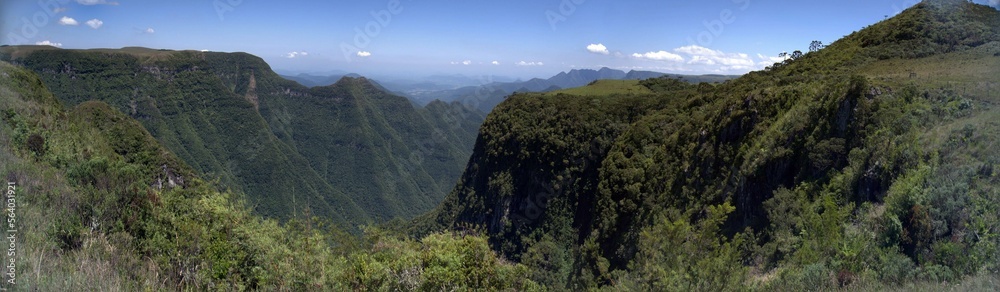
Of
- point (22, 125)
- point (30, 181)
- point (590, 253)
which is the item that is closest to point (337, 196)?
point (590, 253)

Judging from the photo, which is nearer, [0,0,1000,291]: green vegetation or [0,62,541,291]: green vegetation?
[0,62,541,291]: green vegetation

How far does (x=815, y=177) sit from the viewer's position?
16953 millimetres

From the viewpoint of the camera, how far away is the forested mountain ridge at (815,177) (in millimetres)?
8414

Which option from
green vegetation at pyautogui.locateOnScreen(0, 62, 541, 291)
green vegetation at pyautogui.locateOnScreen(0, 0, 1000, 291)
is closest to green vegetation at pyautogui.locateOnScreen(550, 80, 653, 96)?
green vegetation at pyautogui.locateOnScreen(0, 0, 1000, 291)

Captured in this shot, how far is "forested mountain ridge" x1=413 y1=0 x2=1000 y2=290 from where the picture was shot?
841cm

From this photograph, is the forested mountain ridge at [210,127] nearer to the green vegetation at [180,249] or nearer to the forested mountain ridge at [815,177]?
the forested mountain ridge at [815,177]

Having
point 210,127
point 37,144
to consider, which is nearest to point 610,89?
point 37,144

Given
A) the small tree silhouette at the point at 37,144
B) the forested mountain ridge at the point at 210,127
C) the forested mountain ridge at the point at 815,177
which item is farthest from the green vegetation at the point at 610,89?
the forested mountain ridge at the point at 210,127

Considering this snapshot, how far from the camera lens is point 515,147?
211 feet

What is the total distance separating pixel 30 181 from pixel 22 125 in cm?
1123

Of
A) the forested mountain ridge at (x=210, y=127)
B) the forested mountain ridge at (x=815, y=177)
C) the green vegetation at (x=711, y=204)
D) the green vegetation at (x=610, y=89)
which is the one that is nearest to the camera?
the green vegetation at (x=711, y=204)

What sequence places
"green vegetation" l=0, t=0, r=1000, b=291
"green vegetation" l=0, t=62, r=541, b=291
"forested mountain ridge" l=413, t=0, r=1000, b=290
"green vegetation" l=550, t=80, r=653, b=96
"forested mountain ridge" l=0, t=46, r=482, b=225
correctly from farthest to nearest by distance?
"forested mountain ridge" l=0, t=46, r=482, b=225 → "green vegetation" l=550, t=80, r=653, b=96 → "forested mountain ridge" l=413, t=0, r=1000, b=290 → "green vegetation" l=0, t=0, r=1000, b=291 → "green vegetation" l=0, t=62, r=541, b=291

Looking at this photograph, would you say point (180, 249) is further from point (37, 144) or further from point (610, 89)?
point (610, 89)

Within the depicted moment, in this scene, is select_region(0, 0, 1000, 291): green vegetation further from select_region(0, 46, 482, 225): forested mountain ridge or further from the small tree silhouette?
select_region(0, 46, 482, 225): forested mountain ridge
